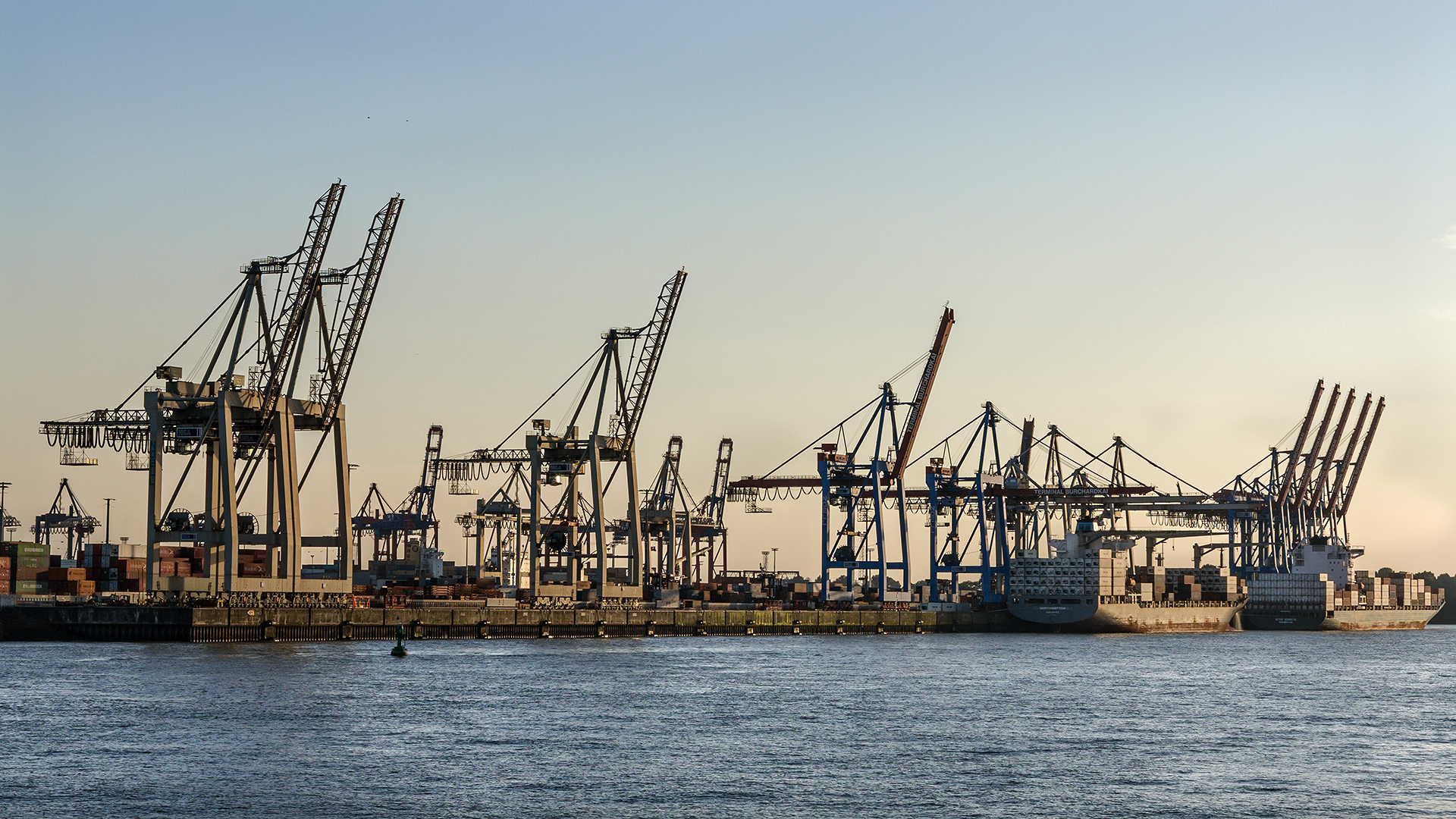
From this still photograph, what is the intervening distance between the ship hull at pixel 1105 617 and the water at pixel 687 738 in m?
69.1

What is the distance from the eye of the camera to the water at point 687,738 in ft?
138

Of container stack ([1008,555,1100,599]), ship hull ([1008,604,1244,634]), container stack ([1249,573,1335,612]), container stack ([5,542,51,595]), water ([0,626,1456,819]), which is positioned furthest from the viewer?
container stack ([1249,573,1335,612])

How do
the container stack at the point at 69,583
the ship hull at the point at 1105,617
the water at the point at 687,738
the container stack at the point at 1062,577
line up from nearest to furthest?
1. the water at the point at 687,738
2. the container stack at the point at 69,583
3. the ship hull at the point at 1105,617
4. the container stack at the point at 1062,577

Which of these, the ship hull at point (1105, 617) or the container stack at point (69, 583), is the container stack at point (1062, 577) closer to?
the ship hull at point (1105, 617)

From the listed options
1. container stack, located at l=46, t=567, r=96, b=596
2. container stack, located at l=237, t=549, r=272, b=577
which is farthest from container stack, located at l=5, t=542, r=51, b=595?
container stack, located at l=237, t=549, r=272, b=577

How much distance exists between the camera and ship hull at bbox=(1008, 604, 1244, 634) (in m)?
165

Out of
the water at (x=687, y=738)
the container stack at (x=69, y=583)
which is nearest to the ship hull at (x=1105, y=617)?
the water at (x=687, y=738)

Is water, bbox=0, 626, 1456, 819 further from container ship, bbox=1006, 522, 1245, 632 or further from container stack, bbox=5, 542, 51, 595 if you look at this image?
container ship, bbox=1006, 522, 1245, 632

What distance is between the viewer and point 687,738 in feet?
181

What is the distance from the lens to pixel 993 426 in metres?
170

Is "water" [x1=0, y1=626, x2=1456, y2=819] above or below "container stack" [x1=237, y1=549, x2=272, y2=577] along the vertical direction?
below

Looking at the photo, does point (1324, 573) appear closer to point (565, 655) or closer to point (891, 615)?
point (891, 615)

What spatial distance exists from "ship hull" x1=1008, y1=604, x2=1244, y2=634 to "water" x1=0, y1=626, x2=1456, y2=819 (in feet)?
227

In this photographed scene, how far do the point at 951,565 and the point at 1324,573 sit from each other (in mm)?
53109
